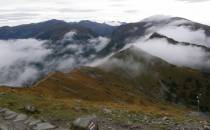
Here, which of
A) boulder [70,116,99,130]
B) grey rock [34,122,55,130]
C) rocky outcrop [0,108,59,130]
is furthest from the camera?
rocky outcrop [0,108,59,130]

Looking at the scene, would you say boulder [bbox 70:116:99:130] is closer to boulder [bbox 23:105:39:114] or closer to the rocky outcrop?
the rocky outcrop

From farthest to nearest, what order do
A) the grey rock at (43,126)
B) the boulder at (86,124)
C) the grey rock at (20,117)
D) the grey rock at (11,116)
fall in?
the grey rock at (11,116) → the grey rock at (20,117) → the grey rock at (43,126) → the boulder at (86,124)

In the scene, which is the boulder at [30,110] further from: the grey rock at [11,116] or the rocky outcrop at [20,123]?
the grey rock at [11,116]

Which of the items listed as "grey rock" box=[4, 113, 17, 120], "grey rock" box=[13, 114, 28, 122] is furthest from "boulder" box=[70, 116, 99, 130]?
"grey rock" box=[4, 113, 17, 120]

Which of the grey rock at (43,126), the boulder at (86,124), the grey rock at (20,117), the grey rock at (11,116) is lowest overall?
the grey rock at (11,116)

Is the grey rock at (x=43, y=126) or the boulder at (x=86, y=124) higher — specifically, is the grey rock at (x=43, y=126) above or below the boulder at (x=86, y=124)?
below

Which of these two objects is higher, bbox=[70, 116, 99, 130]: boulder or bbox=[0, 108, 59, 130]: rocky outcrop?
bbox=[70, 116, 99, 130]: boulder

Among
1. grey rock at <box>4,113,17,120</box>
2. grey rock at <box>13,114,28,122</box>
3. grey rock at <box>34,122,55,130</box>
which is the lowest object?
grey rock at <box>4,113,17,120</box>

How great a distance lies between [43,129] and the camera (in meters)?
36.5

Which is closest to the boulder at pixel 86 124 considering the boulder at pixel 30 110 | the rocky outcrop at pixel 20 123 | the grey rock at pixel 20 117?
the rocky outcrop at pixel 20 123

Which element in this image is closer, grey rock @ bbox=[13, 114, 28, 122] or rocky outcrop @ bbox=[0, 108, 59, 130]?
rocky outcrop @ bbox=[0, 108, 59, 130]

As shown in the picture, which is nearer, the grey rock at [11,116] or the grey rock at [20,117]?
the grey rock at [20,117]

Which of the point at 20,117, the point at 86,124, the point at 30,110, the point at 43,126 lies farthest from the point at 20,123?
the point at 86,124

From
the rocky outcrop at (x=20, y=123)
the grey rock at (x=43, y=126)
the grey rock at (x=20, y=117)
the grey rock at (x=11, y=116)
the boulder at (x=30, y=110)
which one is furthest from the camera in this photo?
the boulder at (x=30, y=110)
